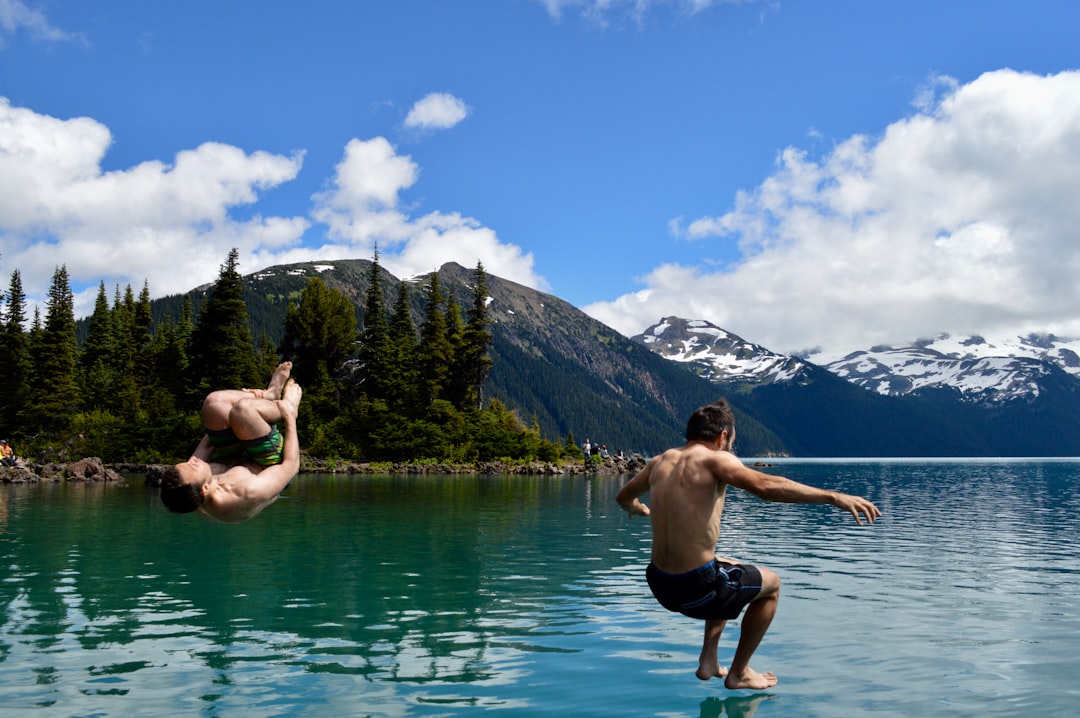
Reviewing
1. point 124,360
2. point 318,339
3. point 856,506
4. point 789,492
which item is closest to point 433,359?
point 318,339

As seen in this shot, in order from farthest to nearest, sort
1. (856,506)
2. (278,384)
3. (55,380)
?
(55,380)
(278,384)
(856,506)

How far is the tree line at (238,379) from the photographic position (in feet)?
258

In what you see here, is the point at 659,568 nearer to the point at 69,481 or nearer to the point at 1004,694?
the point at 1004,694

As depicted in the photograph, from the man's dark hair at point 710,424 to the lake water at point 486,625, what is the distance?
3452mm

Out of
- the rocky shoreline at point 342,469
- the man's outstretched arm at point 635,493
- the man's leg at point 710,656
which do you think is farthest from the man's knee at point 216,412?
the rocky shoreline at point 342,469

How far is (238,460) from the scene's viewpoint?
8930 millimetres

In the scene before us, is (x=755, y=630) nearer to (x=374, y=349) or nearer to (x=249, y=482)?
(x=249, y=482)

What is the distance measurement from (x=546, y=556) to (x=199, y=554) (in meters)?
9.36

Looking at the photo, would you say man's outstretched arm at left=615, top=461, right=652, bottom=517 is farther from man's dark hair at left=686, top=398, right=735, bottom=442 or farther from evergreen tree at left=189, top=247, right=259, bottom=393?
evergreen tree at left=189, top=247, right=259, bottom=393

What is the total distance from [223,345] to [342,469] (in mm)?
16239

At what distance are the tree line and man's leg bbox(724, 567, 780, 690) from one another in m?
74.4

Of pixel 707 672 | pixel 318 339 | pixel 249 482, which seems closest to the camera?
pixel 249 482

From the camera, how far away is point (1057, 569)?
22.6 meters

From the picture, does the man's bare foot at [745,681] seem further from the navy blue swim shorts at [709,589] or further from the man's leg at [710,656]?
the navy blue swim shorts at [709,589]
